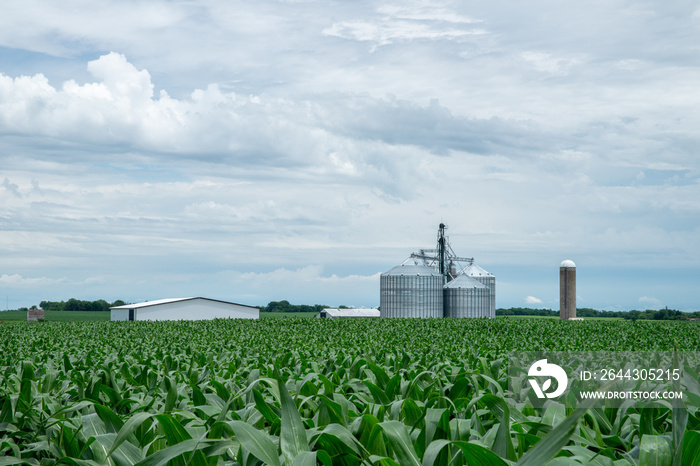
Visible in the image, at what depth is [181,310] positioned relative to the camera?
52.5m

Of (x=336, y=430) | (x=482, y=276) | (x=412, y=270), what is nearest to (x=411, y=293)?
(x=412, y=270)

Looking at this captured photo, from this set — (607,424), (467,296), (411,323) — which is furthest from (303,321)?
(607,424)

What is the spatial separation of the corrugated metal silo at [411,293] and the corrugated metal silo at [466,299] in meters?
0.73

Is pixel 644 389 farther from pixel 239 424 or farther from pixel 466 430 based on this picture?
pixel 239 424

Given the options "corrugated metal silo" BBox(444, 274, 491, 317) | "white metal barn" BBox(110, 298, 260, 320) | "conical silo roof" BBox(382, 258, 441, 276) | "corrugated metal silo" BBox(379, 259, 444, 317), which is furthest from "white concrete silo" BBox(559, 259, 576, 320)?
"white metal barn" BBox(110, 298, 260, 320)

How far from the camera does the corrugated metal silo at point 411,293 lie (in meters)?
46.1

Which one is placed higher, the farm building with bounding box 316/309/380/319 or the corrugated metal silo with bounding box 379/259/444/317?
the corrugated metal silo with bounding box 379/259/444/317

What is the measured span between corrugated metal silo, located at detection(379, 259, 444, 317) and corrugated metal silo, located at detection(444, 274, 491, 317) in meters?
0.73

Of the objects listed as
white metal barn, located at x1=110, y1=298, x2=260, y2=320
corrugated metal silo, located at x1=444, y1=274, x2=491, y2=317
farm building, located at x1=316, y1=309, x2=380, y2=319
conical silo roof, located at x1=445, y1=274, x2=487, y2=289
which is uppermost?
conical silo roof, located at x1=445, y1=274, x2=487, y2=289

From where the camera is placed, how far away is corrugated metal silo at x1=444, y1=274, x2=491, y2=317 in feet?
151

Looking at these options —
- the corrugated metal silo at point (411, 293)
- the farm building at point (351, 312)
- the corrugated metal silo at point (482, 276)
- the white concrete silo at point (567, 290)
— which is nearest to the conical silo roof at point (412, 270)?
the corrugated metal silo at point (411, 293)

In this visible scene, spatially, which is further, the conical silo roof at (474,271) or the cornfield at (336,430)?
the conical silo roof at (474,271)

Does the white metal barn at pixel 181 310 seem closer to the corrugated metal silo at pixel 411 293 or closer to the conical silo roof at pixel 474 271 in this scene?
the corrugated metal silo at pixel 411 293

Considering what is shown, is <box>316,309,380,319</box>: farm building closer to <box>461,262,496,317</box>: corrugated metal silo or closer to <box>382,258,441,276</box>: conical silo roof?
<box>461,262,496,317</box>: corrugated metal silo
